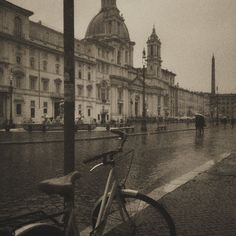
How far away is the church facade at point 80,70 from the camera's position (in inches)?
1988

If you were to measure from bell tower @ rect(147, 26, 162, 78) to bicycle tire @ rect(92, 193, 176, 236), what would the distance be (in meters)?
111

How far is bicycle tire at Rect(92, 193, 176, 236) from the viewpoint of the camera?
3.47 m

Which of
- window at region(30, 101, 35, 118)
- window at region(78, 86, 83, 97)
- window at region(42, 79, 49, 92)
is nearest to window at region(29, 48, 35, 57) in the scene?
window at region(42, 79, 49, 92)

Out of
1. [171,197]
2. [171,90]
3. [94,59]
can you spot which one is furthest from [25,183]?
[171,90]

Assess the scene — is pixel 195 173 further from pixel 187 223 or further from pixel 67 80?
pixel 67 80

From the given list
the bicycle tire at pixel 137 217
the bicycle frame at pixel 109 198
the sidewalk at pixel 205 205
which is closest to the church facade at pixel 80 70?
the sidewalk at pixel 205 205

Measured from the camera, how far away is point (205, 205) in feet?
18.5

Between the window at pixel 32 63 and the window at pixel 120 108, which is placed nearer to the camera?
the window at pixel 32 63

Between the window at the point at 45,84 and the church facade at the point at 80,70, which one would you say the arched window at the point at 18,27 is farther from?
the window at the point at 45,84

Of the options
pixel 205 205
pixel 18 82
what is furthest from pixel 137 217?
pixel 18 82

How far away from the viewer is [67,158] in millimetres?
4812

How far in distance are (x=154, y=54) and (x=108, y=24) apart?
2849 cm

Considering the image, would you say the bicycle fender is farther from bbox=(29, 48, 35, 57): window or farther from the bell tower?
the bell tower

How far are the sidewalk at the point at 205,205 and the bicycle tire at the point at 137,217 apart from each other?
2.73 ft
